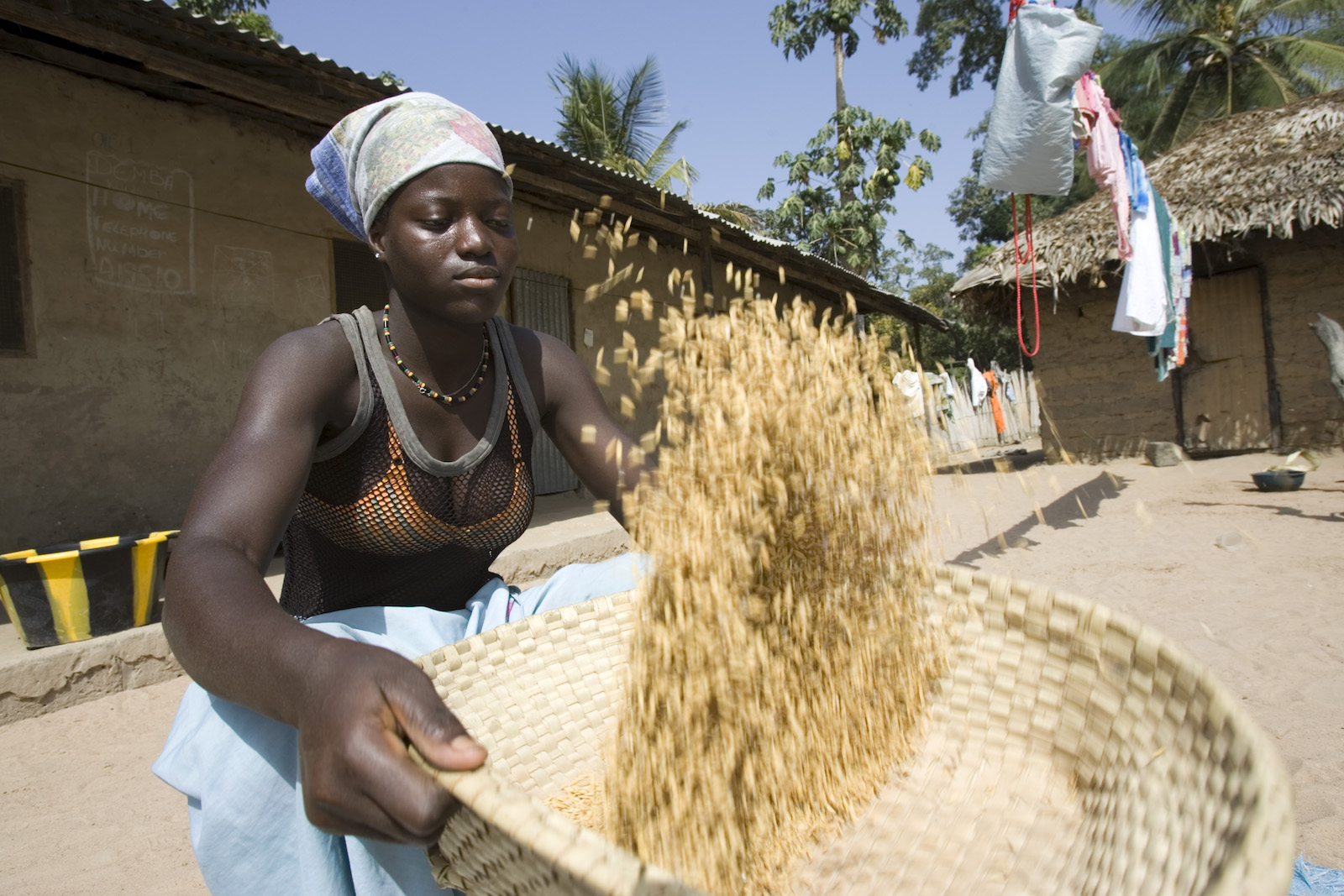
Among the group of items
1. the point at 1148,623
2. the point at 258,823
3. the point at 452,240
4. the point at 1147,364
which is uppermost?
the point at 1147,364

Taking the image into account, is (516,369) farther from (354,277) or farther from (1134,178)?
(1134,178)

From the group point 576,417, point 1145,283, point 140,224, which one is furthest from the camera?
point 1145,283

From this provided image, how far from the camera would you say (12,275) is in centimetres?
396

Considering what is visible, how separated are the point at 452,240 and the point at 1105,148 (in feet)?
17.4

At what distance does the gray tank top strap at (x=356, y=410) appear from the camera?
124 cm

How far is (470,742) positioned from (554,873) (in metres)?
0.14

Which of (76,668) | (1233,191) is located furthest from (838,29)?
(76,668)

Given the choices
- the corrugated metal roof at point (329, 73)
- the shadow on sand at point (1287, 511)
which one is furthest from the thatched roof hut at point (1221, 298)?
the corrugated metal roof at point (329, 73)

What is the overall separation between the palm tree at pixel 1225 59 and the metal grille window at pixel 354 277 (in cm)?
1739

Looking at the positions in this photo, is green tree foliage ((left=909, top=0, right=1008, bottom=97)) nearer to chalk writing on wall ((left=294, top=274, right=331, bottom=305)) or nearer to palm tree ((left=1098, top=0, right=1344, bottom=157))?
palm tree ((left=1098, top=0, right=1344, bottom=157))

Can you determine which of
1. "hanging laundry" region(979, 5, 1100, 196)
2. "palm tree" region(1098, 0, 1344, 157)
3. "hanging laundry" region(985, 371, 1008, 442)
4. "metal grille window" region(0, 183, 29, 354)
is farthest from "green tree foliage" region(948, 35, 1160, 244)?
"metal grille window" region(0, 183, 29, 354)

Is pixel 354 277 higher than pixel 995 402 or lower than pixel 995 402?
higher

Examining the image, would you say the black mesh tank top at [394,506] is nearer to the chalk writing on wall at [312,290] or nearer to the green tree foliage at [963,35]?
Result: the chalk writing on wall at [312,290]

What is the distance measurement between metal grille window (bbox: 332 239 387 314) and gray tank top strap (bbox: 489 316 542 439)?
4198 millimetres
